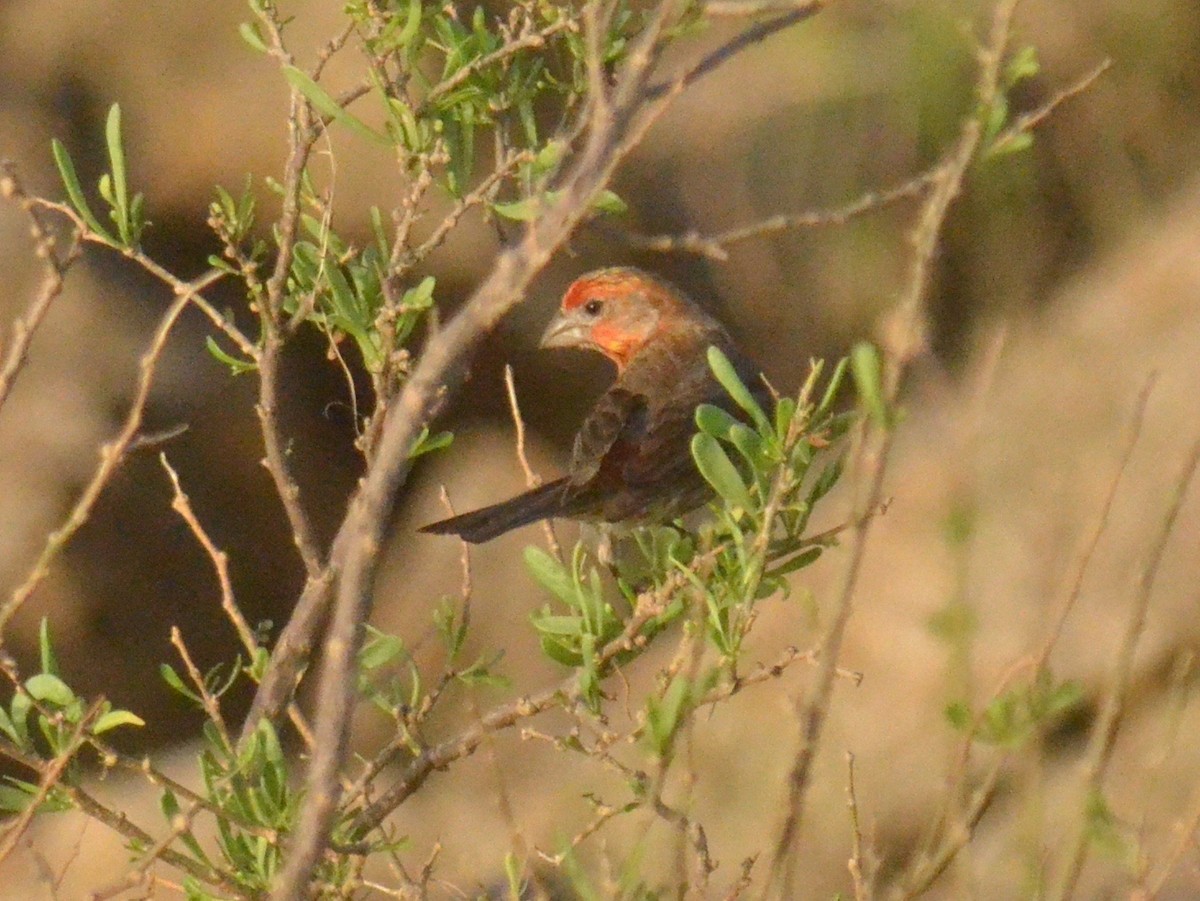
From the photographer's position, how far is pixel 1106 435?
7.25 meters

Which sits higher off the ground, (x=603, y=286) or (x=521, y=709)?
(x=521, y=709)

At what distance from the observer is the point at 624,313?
537cm

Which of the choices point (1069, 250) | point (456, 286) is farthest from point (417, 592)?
point (1069, 250)

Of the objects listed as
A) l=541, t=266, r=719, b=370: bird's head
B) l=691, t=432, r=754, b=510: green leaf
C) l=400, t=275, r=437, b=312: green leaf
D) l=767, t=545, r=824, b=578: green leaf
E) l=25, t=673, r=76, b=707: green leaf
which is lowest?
l=541, t=266, r=719, b=370: bird's head

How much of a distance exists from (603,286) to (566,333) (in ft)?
A: 0.65

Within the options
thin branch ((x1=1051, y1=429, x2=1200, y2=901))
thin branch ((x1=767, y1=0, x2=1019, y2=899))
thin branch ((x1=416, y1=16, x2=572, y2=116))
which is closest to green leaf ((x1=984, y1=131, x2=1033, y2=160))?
thin branch ((x1=767, y1=0, x2=1019, y2=899))

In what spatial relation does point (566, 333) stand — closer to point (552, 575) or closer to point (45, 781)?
point (552, 575)

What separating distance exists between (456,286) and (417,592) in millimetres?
1406

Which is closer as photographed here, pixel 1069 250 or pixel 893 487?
pixel 893 487

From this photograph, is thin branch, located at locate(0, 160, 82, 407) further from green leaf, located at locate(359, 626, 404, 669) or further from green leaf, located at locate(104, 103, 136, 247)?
green leaf, located at locate(359, 626, 404, 669)

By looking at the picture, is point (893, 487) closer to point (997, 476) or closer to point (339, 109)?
point (997, 476)

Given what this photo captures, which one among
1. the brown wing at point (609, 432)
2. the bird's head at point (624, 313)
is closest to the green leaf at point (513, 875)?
the brown wing at point (609, 432)

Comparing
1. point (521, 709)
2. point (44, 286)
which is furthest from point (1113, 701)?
point (44, 286)

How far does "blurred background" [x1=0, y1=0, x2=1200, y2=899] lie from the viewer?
677 cm
